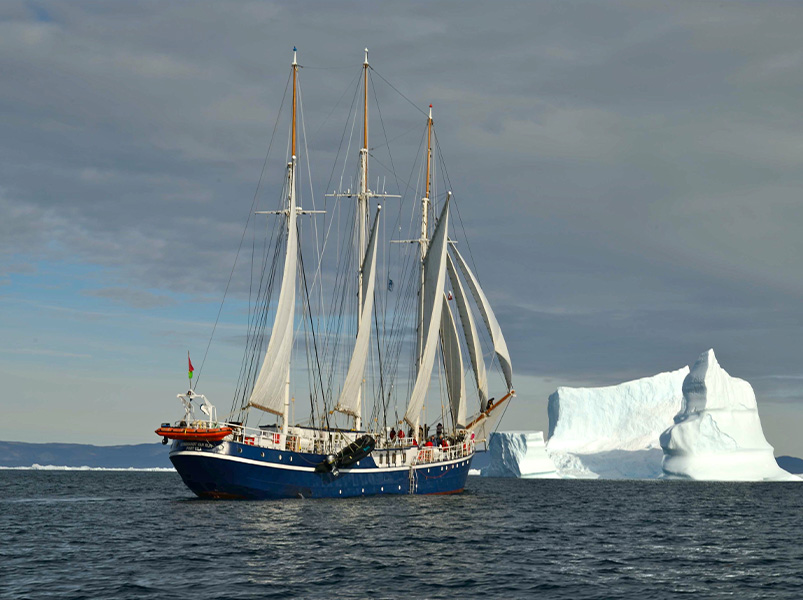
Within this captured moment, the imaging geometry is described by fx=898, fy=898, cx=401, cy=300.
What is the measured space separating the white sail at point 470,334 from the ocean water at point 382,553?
21.5 m

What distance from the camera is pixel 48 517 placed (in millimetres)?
54719

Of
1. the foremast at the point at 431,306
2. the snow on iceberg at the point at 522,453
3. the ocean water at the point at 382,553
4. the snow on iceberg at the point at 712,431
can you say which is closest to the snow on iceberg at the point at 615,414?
the snow on iceberg at the point at 522,453

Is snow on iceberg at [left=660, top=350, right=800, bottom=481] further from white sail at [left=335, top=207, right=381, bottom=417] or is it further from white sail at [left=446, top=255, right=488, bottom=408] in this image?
white sail at [left=335, top=207, right=381, bottom=417]

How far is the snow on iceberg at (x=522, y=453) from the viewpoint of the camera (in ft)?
522

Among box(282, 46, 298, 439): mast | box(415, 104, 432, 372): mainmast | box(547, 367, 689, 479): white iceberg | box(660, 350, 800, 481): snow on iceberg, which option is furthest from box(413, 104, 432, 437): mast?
box(547, 367, 689, 479): white iceberg

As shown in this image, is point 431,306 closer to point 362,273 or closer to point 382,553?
point 362,273

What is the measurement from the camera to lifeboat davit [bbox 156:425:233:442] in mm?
54500

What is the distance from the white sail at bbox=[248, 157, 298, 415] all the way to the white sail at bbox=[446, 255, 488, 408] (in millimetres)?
21492

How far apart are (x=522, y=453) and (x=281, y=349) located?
107 m

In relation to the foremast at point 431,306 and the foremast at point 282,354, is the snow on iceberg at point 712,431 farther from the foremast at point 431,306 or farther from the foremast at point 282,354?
the foremast at point 282,354

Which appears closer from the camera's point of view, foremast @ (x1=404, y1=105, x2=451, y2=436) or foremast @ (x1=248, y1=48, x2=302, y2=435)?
foremast @ (x1=248, y1=48, x2=302, y2=435)

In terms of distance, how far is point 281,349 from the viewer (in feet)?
196

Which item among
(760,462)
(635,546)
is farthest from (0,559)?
(760,462)

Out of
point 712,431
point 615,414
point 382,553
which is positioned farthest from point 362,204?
point 615,414
